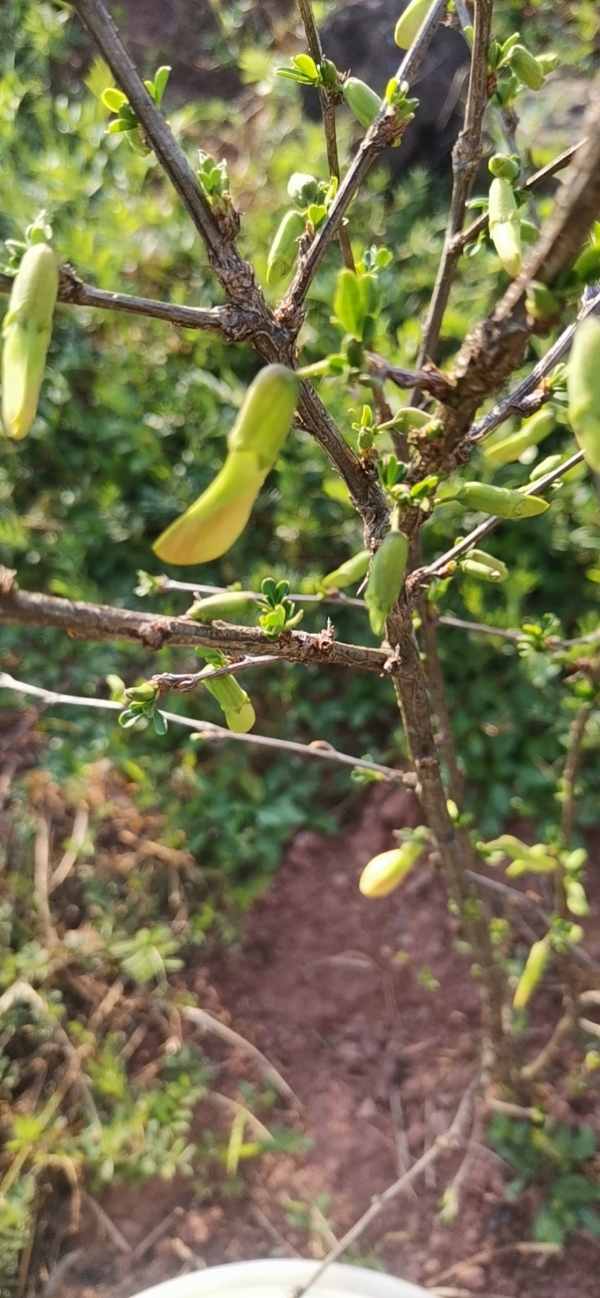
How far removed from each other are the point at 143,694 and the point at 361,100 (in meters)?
0.44

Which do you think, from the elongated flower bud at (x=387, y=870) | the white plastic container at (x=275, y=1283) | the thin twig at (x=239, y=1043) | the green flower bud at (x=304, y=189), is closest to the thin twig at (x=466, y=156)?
the green flower bud at (x=304, y=189)

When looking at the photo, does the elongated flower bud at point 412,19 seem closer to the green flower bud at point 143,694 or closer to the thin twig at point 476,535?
the thin twig at point 476,535

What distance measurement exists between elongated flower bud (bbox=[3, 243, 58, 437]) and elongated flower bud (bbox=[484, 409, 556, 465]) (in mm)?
292

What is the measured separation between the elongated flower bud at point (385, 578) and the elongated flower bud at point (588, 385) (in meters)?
0.11

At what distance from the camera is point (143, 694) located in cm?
56

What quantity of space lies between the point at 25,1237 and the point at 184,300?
70.0 inches

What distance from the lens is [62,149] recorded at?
1.99 m

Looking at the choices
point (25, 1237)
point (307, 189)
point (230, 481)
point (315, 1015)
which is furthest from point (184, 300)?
point (25, 1237)

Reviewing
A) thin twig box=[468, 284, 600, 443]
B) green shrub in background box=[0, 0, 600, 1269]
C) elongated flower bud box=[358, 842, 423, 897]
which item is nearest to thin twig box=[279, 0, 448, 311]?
thin twig box=[468, 284, 600, 443]

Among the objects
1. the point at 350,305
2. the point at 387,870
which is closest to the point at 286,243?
the point at 350,305

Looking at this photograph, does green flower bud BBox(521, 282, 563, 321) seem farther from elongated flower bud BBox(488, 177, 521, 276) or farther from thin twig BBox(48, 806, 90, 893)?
thin twig BBox(48, 806, 90, 893)

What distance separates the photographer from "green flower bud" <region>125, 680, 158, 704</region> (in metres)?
0.56

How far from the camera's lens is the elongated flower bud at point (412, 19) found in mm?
614

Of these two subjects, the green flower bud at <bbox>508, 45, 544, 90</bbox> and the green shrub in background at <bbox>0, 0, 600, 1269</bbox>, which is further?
the green shrub in background at <bbox>0, 0, 600, 1269</bbox>
